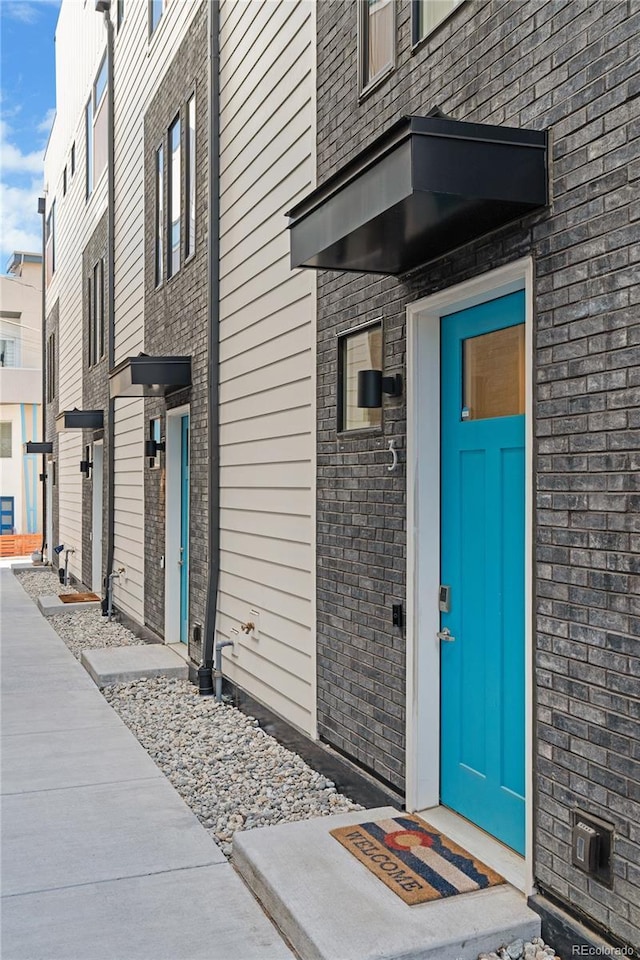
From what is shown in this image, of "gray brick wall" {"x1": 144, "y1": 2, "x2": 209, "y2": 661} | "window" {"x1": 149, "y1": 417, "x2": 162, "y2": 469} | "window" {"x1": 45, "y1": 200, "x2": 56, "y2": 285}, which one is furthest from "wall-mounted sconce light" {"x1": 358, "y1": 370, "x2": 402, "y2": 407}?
"window" {"x1": 45, "y1": 200, "x2": 56, "y2": 285}

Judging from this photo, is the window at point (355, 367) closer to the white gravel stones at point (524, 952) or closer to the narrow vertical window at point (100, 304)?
the white gravel stones at point (524, 952)

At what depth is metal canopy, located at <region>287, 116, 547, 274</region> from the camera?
3090 millimetres

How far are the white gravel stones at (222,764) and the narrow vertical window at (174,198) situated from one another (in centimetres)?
430

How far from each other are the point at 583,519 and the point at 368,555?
A: 1804 millimetres

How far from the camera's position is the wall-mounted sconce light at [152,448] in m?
9.41

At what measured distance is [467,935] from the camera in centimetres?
307

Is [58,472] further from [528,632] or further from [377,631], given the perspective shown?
[528,632]

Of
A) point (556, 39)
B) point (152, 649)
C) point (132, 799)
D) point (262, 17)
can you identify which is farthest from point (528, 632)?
point (152, 649)

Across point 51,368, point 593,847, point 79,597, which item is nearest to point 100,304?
point 79,597

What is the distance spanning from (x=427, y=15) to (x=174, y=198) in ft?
17.6

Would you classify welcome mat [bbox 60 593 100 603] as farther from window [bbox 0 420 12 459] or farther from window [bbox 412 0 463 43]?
window [bbox 0 420 12 459]

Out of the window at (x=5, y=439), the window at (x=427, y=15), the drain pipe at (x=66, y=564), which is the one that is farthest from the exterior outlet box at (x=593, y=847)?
the window at (x=5, y=439)

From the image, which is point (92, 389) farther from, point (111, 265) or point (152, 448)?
point (152, 448)

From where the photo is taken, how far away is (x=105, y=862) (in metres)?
3.93
